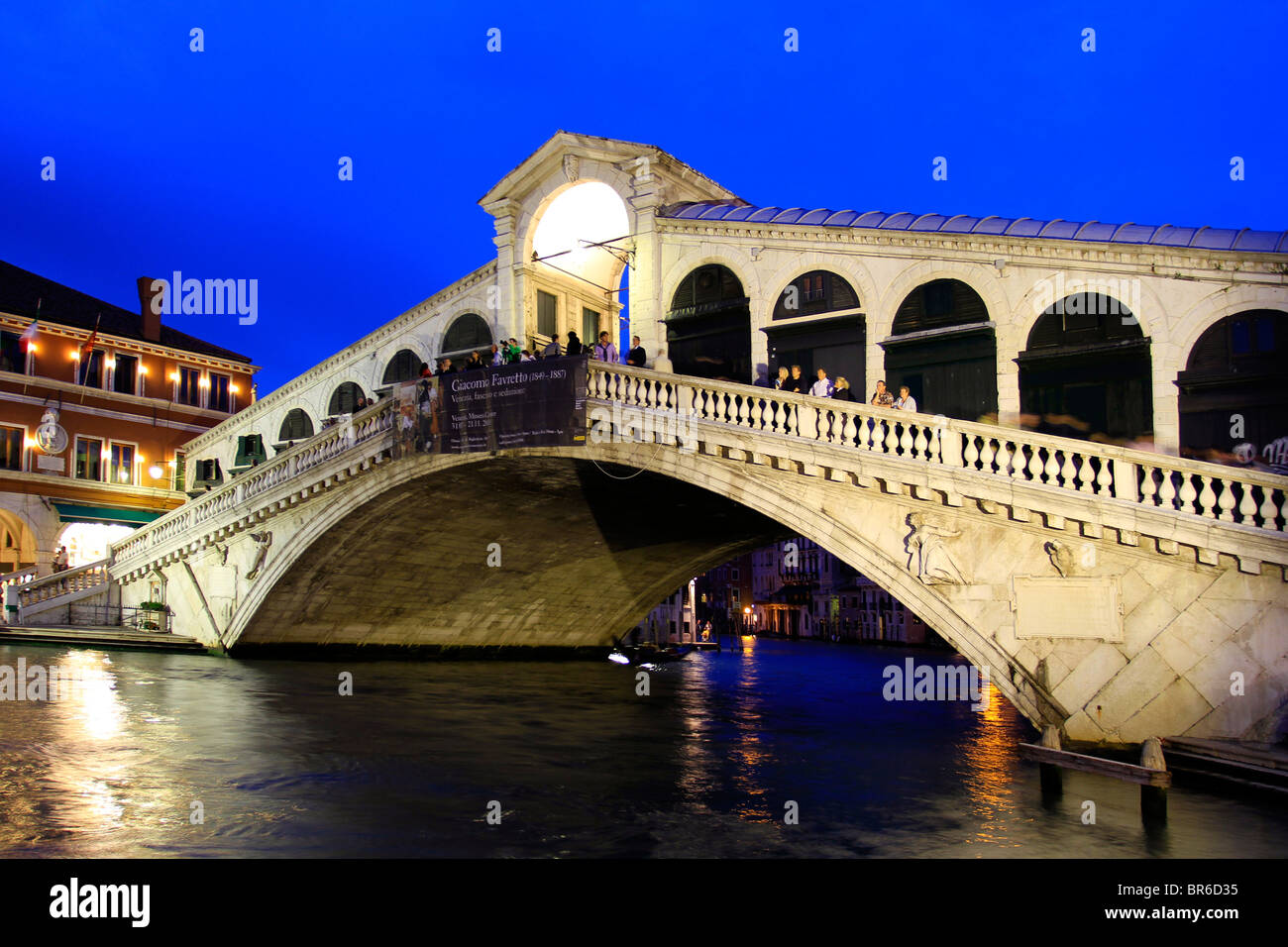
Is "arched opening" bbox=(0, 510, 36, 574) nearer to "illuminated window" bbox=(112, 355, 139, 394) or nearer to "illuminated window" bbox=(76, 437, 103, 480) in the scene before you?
"illuminated window" bbox=(76, 437, 103, 480)

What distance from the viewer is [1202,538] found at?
45.1 ft

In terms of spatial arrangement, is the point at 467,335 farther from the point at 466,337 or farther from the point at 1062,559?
the point at 1062,559

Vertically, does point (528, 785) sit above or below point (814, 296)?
below

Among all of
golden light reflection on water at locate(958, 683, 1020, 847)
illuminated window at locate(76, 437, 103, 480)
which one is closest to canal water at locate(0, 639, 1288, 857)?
golden light reflection on water at locate(958, 683, 1020, 847)

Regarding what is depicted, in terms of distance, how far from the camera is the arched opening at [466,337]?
92.9ft

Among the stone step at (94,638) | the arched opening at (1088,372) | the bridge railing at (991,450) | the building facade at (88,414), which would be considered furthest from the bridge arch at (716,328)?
the building facade at (88,414)

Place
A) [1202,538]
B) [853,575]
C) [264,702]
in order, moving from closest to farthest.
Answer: [1202,538], [264,702], [853,575]

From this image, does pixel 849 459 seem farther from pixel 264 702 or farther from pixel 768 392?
pixel 264 702

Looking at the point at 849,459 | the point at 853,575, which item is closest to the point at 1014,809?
the point at 849,459

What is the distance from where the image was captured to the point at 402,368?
31.3m

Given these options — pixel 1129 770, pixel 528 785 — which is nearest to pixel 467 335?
pixel 528 785

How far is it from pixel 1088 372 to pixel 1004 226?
3.36m

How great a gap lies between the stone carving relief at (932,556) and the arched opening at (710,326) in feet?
26.1
